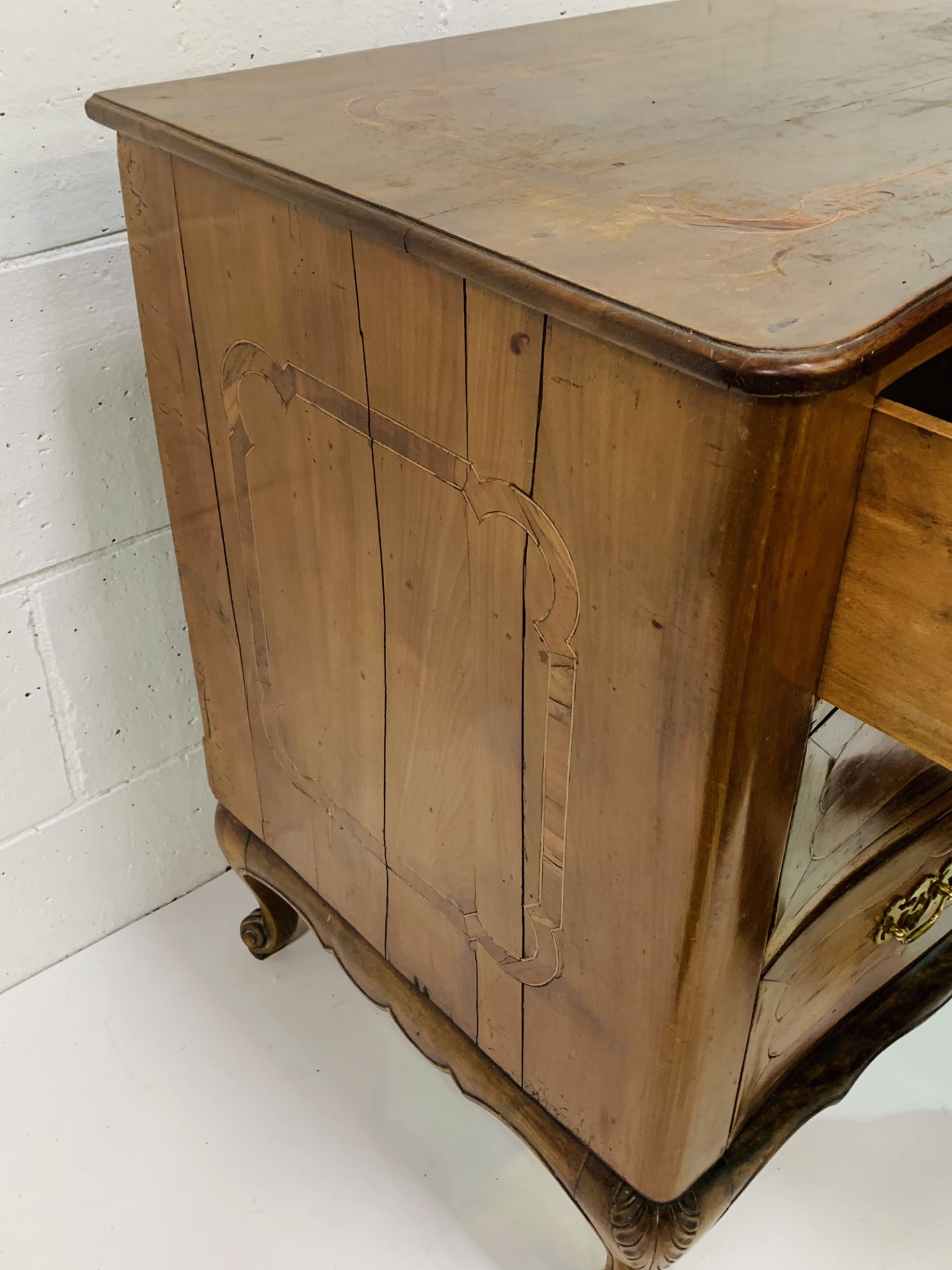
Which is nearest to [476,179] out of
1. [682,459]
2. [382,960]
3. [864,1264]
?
[682,459]

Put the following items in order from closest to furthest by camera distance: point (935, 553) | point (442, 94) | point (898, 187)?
1. point (935, 553)
2. point (898, 187)
3. point (442, 94)

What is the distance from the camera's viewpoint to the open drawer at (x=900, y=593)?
0.47 m

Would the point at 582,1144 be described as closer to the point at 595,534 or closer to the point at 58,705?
the point at 595,534

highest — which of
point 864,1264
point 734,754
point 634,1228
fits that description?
point 734,754

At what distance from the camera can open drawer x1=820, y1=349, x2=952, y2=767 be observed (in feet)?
1.54

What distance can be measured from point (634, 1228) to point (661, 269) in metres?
0.61

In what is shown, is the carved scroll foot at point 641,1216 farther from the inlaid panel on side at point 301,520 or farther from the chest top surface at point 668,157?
the chest top surface at point 668,157

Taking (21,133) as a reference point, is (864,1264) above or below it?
below

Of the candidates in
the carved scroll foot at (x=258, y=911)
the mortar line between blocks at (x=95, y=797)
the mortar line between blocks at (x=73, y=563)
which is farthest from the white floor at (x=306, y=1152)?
the mortar line between blocks at (x=73, y=563)

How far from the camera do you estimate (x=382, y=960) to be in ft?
3.09

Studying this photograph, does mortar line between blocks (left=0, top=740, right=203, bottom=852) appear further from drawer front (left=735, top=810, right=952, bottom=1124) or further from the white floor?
drawer front (left=735, top=810, right=952, bottom=1124)

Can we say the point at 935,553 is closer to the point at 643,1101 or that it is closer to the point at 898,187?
the point at 898,187

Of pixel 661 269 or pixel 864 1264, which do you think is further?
pixel 864 1264

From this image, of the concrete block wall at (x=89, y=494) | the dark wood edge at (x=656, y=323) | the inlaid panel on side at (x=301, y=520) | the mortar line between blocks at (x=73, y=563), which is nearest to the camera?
the dark wood edge at (x=656, y=323)
